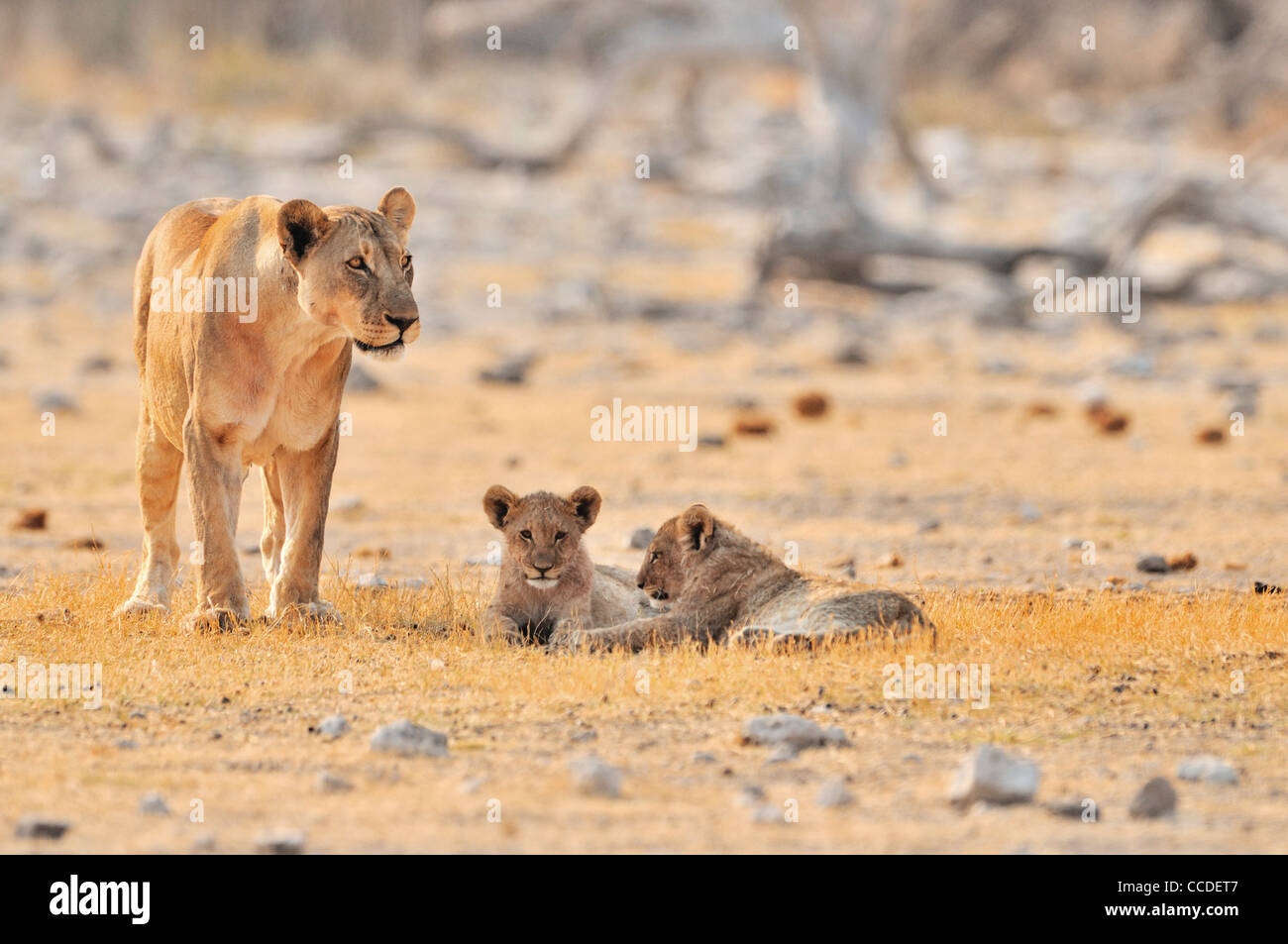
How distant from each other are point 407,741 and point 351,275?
2.34 m

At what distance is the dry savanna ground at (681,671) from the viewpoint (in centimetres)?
586

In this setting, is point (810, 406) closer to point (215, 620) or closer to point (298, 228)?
point (215, 620)

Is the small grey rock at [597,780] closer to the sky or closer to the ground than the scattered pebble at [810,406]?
closer to the ground

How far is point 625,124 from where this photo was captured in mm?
36781

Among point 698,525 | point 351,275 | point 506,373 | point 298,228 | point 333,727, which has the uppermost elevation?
point 506,373

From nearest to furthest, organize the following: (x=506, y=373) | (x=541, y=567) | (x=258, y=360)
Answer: (x=258, y=360)
(x=541, y=567)
(x=506, y=373)

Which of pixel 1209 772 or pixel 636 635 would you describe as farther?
pixel 636 635

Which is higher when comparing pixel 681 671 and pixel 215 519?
pixel 215 519

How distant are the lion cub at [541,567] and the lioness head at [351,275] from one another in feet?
3.48

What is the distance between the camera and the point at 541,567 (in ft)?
28.0

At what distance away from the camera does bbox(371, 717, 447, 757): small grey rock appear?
6641mm

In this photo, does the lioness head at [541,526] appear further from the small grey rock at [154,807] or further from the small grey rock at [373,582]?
the small grey rock at [154,807]

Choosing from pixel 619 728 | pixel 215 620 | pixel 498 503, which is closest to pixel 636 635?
pixel 498 503

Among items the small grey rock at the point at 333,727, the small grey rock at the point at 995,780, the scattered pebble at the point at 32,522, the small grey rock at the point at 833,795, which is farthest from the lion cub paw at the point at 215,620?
the scattered pebble at the point at 32,522
